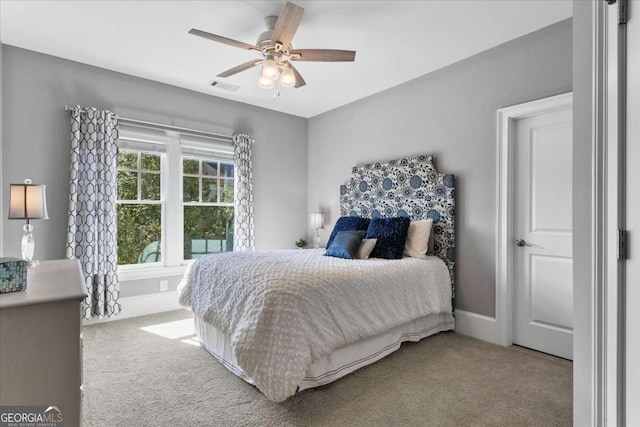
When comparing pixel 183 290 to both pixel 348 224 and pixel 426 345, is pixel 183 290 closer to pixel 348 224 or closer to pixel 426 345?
pixel 348 224

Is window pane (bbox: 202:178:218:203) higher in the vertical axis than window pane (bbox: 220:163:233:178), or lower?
lower

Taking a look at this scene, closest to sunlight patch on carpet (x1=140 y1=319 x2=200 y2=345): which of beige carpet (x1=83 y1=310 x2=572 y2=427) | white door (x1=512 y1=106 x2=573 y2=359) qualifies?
beige carpet (x1=83 y1=310 x2=572 y2=427)

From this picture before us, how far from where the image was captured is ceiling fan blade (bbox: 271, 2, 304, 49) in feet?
6.88

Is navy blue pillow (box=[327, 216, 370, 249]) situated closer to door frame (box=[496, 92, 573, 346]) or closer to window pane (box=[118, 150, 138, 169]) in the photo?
door frame (box=[496, 92, 573, 346])

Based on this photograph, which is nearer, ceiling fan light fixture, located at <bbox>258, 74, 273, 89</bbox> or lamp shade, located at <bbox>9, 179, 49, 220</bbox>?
lamp shade, located at <bbox>9, 179, 49, 220</bbox>

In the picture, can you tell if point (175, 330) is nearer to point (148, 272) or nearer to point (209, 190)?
point (148, 272)

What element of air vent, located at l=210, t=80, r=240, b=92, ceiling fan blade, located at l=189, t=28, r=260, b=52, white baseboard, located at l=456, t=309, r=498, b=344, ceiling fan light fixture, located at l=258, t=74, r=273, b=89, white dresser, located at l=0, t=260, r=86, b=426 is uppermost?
air vent, located at l=210, t=80, r=240, b=92

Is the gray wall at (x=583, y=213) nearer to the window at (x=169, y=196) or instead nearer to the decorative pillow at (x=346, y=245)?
the decorative pillow at (x=346, y=245)

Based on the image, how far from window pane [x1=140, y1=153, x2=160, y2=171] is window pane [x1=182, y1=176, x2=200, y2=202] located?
13.4 inches

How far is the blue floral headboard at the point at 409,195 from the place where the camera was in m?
3.32

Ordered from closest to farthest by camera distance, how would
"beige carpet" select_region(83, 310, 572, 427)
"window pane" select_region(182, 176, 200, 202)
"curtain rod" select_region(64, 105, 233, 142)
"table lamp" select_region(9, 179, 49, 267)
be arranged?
"beige carpet" select_region(83, 310, 572, 427), "table lamp" select_region(9, 179, 49, 267), "curtain rod" select_region(64, 105, 233, 142), "window pane" select_region(182, 176, 200, 202)

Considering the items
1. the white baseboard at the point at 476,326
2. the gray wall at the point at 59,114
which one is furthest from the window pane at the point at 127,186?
the white baseboard at the point at 476,326

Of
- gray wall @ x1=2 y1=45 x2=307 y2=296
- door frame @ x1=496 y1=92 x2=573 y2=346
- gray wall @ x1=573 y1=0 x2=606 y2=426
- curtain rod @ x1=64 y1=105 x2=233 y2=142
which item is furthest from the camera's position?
curtain rod @ x1=64 y1=105 x2=233 y2=142

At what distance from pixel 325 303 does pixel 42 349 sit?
146 centimetres
